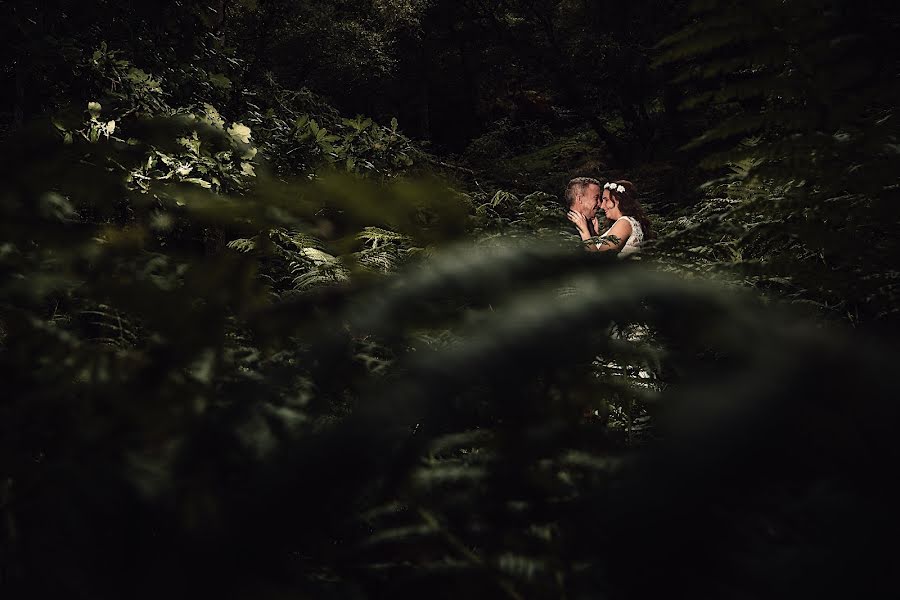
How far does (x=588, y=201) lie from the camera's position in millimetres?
4191

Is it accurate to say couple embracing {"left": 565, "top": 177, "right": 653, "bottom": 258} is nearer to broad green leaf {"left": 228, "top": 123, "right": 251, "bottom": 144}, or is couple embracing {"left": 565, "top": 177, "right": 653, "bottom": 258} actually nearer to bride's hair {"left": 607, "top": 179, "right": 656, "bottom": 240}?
bride's hair {"left": 607, "top": 179, "right": 656, "bottom": 240}

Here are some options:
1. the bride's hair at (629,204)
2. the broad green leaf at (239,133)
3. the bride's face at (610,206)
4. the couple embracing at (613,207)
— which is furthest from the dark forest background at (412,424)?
the bride's face at (610,206)

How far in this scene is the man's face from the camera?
418cm

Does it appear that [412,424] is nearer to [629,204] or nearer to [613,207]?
[629,204]

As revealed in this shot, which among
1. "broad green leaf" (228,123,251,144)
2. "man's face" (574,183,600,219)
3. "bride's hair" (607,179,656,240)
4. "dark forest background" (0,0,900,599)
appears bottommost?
"dark forest background" (0,0,900,599)

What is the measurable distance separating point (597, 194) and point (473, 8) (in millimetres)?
11656

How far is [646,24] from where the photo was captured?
12219 millimetres

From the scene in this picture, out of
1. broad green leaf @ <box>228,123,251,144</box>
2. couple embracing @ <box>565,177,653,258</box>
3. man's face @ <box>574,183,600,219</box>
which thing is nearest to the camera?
broad green leaf @ <box>228,123,251,144</box>

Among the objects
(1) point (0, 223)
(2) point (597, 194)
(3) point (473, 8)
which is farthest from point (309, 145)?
(3) point (473, 8)

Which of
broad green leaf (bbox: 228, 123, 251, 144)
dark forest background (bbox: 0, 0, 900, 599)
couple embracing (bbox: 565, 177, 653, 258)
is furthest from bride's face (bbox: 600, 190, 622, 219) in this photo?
dark forest background (bbox: 0, 0, 900, 599)

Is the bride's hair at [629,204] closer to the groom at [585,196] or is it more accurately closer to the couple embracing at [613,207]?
the couple embracing at [613,207]

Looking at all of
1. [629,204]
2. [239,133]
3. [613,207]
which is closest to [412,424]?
[239,133]

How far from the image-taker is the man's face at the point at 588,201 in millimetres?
4176

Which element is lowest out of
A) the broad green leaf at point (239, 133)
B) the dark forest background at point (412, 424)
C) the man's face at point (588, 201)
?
the dark forest background at point (412, 424)
